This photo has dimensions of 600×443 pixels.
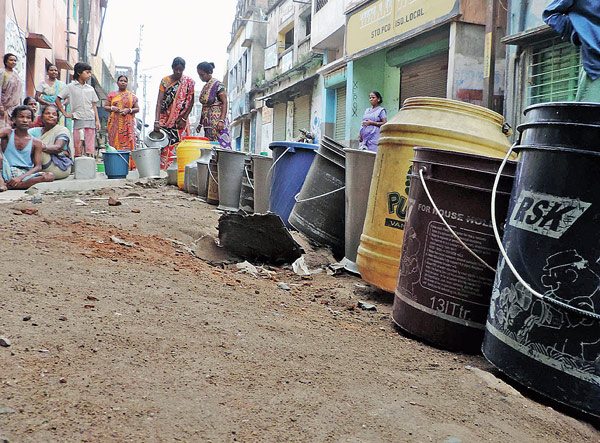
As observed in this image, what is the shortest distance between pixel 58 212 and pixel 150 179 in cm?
336

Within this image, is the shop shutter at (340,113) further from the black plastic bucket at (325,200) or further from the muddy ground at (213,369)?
the muddy ground at (213,369)

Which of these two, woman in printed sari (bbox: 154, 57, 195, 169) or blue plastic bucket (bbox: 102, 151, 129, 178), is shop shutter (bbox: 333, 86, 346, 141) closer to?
woman in printed sari (bbox: 154, 57, 195, 169)

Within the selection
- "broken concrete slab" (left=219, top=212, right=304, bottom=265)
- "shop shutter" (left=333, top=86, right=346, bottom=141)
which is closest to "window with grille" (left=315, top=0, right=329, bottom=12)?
"shop shutter" (left=333, top=86, right=346, bottom=141)

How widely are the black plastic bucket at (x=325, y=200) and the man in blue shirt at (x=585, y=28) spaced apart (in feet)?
7.28

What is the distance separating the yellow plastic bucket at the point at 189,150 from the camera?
7258 millimetres

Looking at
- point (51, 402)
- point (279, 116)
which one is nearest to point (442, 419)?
point (51, 402)

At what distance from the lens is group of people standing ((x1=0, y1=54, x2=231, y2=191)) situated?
6.68 meters

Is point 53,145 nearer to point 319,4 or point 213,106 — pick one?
point 213,106

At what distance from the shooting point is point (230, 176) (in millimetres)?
6000

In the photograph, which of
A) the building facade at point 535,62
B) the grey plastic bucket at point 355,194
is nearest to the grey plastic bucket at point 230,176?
the grey plastic bucket at point 355,194

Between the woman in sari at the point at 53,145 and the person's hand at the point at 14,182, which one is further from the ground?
the woman in sari at the point at 53,145

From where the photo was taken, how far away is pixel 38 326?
5.75ft

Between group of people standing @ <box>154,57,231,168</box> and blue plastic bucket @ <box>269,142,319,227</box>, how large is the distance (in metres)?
3.22

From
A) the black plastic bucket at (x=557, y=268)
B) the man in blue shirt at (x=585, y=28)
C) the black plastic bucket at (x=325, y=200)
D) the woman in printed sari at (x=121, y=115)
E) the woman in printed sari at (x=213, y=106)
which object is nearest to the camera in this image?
the black plastic bucket at (x=557, y=268)
